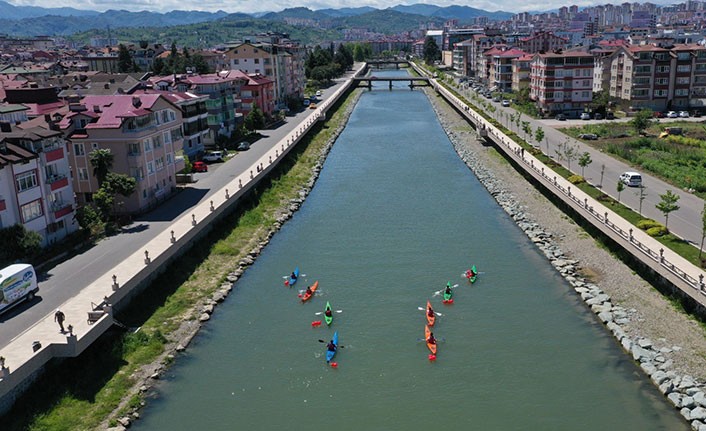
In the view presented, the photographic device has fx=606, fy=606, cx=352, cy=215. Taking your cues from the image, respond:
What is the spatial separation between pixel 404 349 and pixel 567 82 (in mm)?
67268

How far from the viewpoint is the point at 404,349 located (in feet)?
82.6

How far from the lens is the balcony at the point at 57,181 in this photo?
32844mm

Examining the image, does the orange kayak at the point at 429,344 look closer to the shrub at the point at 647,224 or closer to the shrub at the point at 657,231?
the shrub at the point at 657,231

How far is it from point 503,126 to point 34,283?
198ft

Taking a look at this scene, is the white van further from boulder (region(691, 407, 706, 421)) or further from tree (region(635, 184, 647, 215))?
tree (region(635, 184, 647, 215))

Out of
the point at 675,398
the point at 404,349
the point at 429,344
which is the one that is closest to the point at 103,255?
the point at 404,349

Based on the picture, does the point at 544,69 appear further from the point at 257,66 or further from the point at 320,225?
the point at 320,225

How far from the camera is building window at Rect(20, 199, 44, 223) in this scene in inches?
1196

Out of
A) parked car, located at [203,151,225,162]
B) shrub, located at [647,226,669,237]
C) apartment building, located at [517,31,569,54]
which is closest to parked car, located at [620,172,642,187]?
shrub, located at [647,226,669,237]

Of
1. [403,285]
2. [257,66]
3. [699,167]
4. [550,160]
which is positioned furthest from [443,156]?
[257,66]

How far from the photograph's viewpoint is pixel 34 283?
85.4 ft

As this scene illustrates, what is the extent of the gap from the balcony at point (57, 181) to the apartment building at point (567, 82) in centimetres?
6551

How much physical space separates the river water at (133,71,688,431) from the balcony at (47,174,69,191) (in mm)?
11527

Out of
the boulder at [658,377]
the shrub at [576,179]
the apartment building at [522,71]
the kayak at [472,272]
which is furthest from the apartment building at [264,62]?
the boulder at [658,377]
